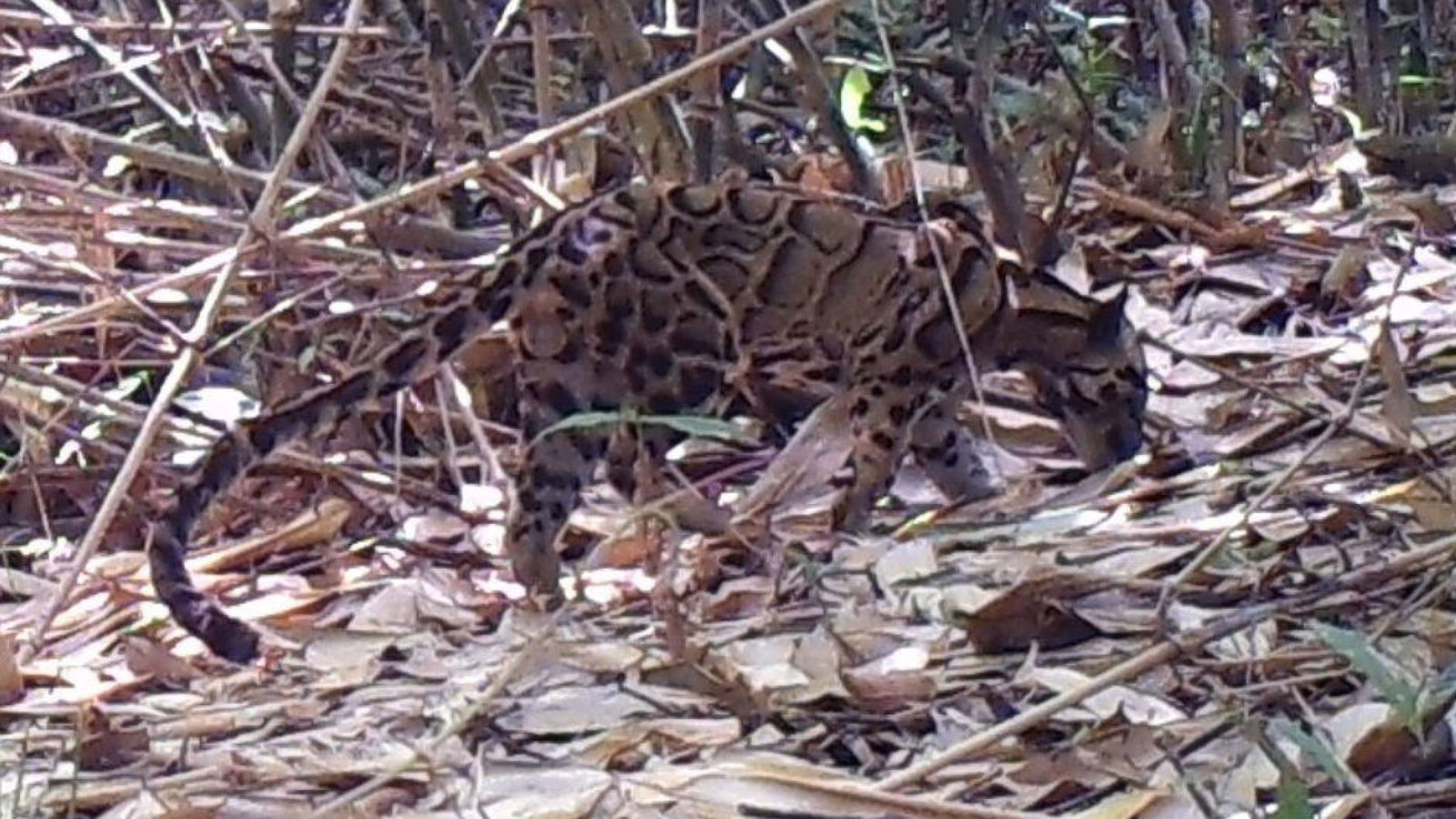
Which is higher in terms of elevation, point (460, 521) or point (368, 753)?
point (368, 753)

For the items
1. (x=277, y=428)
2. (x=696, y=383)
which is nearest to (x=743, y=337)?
(x=696, y=383)

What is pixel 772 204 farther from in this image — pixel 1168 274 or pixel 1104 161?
pixel 1104 161

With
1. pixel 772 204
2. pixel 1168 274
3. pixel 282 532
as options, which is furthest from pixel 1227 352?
pixel 282 532

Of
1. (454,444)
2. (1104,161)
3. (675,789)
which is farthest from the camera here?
(1104,161)

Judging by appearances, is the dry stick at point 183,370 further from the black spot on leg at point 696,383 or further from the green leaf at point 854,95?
the green leaf at point 854,95

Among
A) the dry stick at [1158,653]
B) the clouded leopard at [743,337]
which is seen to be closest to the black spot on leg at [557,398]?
the clouded leopard at [743,337]
